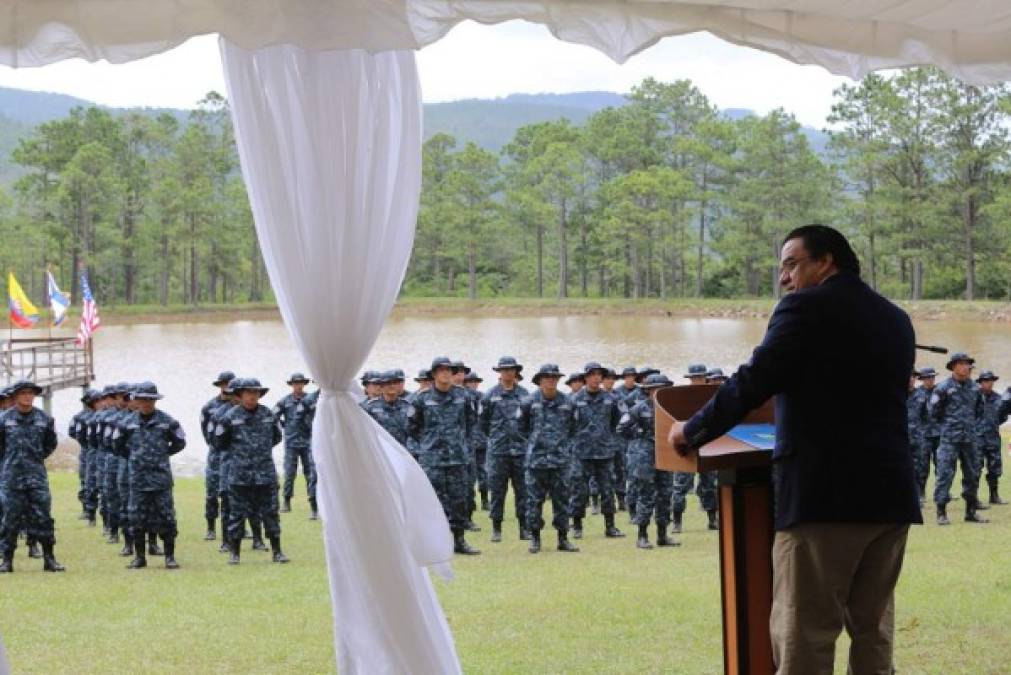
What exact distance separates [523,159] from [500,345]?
7.91ft

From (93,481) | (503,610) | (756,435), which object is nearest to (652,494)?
(503,610)

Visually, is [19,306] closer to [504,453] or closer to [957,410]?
[504,453]

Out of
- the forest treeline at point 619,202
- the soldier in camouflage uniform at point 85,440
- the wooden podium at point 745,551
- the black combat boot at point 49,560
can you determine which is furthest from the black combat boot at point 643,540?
the forest treeline at point 619,202

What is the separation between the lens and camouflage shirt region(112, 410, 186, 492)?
28.1 ft

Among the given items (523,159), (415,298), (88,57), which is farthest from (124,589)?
(523,159)

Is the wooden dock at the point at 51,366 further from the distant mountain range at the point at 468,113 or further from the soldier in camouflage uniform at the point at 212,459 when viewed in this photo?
the soldier in camouflage uniform at the point at 212,459

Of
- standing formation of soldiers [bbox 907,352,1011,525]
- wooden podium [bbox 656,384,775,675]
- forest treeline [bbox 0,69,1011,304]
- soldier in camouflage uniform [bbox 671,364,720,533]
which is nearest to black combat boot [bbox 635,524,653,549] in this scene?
soldier in camouflage uniform [bbox 671,364,720,533]

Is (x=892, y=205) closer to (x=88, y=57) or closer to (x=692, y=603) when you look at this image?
(x=692, y=603)

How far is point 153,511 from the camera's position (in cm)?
859

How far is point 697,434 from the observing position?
3.04 metres

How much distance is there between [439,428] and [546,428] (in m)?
0.81

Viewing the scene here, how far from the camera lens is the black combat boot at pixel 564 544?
29.8 feet

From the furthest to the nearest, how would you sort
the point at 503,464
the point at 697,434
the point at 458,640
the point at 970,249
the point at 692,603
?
the point at 970,249 → the point at 503,464 → the point at 692,603 → the point at 458,640 → the point at 697,434

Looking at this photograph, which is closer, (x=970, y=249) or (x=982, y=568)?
(x=982, y=568)
